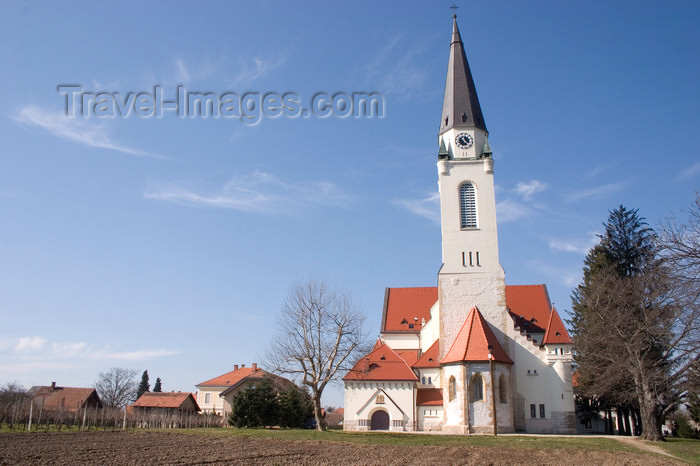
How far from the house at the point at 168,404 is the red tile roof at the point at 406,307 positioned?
21.5 metres

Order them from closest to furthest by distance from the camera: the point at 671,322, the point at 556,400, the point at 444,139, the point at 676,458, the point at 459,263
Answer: the point at 676,458, the point at 671,322, the point at 556,400, the point at 459,263, the point at 444,139

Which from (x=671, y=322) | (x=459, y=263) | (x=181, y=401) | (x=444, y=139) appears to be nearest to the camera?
(x=671, y=322)

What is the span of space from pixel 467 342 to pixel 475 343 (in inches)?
21.5

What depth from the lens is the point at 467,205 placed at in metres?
43.7

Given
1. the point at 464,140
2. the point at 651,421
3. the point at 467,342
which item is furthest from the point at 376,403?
the point at 464,140

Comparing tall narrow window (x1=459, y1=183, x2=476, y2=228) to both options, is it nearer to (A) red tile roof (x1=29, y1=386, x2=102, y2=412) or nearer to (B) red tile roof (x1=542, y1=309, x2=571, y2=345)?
(B) red tile roof (x1=542, y1=309, x2=571, y2=345)

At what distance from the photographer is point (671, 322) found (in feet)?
87.4

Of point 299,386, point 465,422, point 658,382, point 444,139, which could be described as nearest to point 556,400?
point 465,422

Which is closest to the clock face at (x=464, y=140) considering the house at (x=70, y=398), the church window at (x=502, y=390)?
the church window at (x=502, y=390)

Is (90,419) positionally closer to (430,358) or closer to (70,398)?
(430,358)

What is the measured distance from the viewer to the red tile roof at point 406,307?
47.1 metres

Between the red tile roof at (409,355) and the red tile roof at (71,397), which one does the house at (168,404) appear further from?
the red tile roof at (409,355)

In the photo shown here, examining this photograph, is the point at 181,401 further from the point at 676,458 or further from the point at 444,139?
the point at 676,458

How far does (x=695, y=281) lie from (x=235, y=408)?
29230 millimetres
